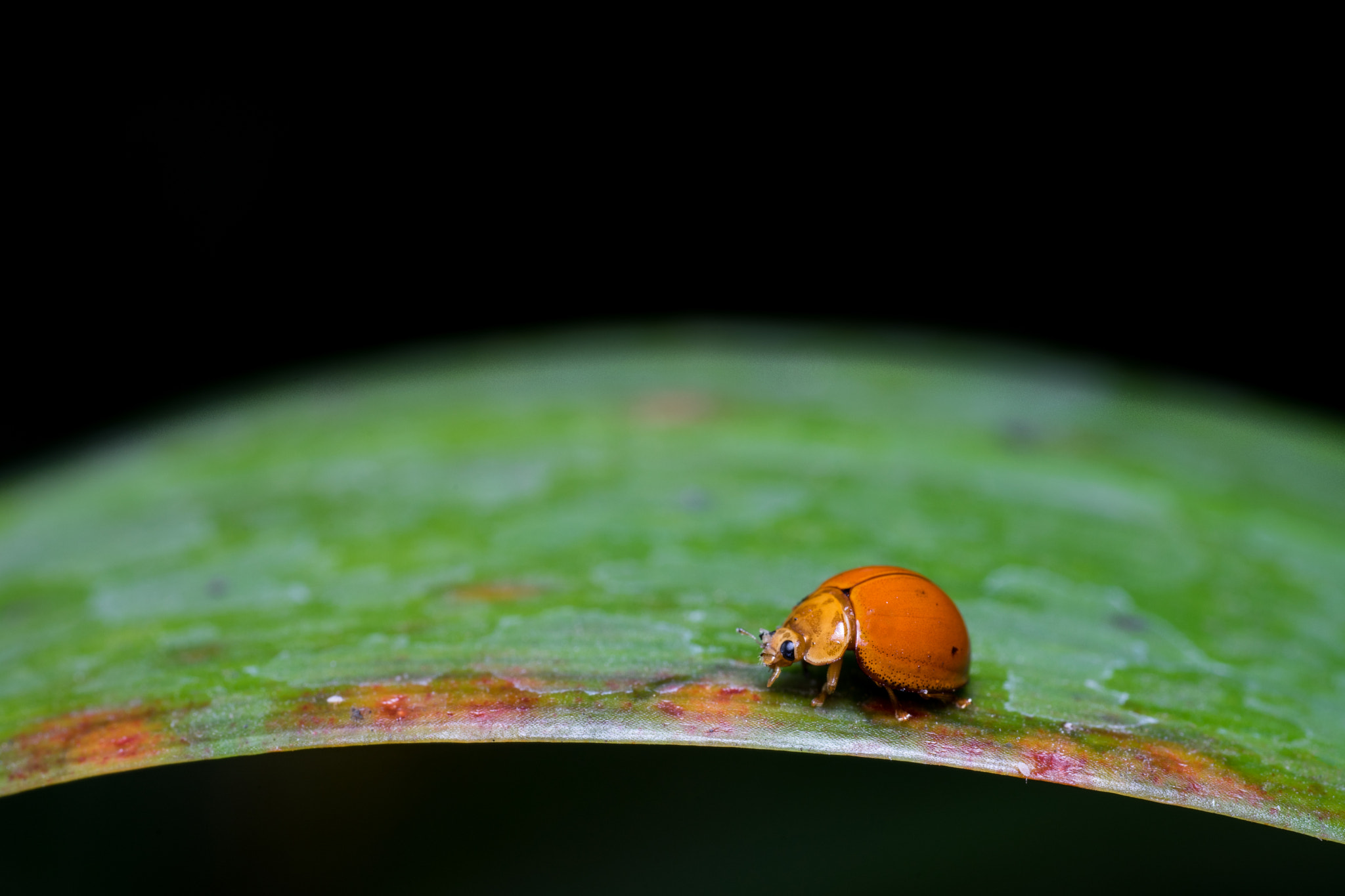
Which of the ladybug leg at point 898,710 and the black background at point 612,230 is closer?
the ladybug leg at point 898,710

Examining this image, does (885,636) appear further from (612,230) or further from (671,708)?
(612,230)

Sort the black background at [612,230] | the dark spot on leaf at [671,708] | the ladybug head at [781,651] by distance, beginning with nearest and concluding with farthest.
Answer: the dark spot on leaf at [671,708] < the ladybug head at [781,651] < the black background at [612,230]

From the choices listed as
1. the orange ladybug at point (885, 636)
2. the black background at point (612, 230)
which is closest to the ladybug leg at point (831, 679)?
the orange ladybug at point (885, 636)

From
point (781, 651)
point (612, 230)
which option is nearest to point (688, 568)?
point (781, 651)

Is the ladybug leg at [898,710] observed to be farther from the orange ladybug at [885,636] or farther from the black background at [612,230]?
the black background at [612,230]

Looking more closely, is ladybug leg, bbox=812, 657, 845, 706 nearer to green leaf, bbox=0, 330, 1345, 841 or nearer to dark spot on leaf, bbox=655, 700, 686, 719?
green leaf, bbox=0, 330, 1345, 841

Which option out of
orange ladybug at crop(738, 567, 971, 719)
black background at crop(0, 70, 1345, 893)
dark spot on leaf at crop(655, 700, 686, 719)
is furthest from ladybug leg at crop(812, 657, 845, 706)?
black background at crop(0, 70, 1345, 893)
